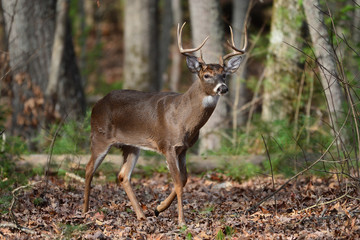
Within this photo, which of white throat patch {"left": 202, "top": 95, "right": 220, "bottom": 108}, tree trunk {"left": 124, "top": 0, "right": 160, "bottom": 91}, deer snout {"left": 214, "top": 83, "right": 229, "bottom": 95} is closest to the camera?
deer snout {"left": 214, "top": 83, "right": 229, "bottom": 95}

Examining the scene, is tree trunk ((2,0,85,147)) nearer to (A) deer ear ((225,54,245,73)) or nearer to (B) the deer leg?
(B) the deer leg

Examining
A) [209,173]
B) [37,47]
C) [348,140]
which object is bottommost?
[209,173]

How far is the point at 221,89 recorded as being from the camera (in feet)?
22.9

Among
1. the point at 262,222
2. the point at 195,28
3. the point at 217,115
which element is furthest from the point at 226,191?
the point at 195,28

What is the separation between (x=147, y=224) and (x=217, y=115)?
17.6 ft

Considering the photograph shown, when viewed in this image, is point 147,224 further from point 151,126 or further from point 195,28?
point 195,28

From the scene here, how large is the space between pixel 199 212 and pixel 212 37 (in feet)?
17.3

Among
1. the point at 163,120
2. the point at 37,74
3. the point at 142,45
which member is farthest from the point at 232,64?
the point at 142,45

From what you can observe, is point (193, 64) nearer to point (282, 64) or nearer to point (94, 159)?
point (94, 159)

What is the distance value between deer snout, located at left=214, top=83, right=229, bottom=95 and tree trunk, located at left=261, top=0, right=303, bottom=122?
4460 millimetres

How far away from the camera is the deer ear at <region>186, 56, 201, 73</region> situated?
7363 millimetres

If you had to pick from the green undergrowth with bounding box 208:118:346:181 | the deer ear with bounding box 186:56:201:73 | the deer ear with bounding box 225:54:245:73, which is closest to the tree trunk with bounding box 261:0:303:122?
the green undergrowth with bounding box 208:118:346:181

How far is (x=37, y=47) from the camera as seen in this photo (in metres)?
12.4

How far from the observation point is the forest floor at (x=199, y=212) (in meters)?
6.44
